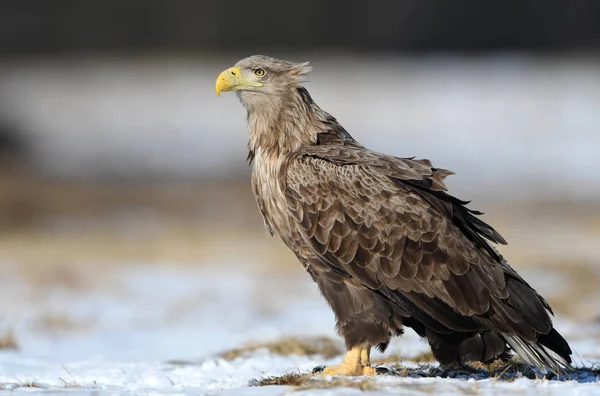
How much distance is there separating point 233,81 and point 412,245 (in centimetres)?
183

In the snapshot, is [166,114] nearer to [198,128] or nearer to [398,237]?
[198,128]

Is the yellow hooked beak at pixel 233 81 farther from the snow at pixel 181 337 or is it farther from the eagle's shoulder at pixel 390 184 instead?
the snow at pixel 181 337

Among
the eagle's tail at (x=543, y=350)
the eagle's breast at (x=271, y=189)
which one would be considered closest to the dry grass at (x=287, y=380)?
the eagle's breast at (x=271, y=189)

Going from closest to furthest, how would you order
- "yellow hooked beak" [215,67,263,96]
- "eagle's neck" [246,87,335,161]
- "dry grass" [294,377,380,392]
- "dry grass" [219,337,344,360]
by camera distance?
1. "dry grass" [294,377,380,392]
2. "eagle's neck" [246,87,335,161]
3. "yellow hooked beak" [215,67,263,96]
4. "dry grass" [219,337,344,360]

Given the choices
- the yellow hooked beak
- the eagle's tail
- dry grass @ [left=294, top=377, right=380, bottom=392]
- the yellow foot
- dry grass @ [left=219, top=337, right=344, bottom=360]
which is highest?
the yellow hooked beak

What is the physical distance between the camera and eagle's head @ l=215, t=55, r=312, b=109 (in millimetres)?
8289

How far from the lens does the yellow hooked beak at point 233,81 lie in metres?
8.23

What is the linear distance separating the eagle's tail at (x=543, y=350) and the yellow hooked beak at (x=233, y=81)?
2.57m

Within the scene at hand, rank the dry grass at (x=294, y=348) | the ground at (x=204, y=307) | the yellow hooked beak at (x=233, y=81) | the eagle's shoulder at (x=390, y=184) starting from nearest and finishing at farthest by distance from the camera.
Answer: the eagle's shoulder at (x=390, y=184), the ground at (x=204, y=307), the yellow hooked beak at (x=233, y=81), the dry grass at (x=294, y=348)

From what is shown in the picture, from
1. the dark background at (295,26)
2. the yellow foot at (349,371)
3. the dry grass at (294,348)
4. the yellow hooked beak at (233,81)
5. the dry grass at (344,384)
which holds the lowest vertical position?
the dry grass at (344,384)

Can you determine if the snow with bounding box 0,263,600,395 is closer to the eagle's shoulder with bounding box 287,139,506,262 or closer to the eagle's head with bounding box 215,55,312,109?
the eagle's shoulder with bounding box 287,139,506,262

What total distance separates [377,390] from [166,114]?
23.0 m

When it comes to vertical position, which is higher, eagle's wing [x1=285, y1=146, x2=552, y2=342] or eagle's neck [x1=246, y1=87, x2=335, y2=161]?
eagle's neck [x1=246, y1=87, x2=335, y2=161]

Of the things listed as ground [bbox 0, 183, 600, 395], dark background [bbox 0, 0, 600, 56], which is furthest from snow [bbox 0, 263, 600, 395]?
dark background [bbox 0, 0, 600, 56]
